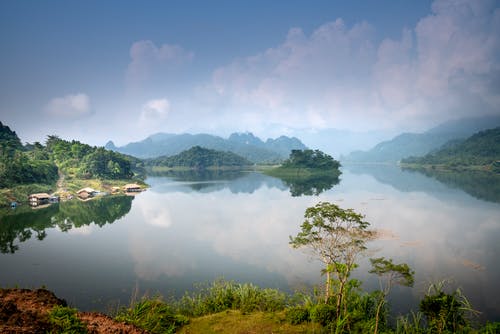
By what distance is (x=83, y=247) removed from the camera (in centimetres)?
1936

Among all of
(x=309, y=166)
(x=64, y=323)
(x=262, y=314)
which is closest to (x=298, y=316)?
(x=262, y=314)

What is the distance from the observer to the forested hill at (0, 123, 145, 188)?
4588cm

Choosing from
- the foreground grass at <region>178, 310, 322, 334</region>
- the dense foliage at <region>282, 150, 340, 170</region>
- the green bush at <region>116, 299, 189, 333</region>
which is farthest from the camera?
the dense foliage at <region>282, 150, 340, 170</region>

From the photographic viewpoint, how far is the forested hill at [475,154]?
103 meters

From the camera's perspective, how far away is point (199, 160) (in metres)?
139

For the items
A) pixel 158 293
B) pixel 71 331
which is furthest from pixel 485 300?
pixel 71 331

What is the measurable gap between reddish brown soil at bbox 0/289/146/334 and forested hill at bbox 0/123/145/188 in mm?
44086

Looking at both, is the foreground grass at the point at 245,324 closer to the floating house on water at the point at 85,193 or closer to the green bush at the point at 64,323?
the green bush at the point at 64,323

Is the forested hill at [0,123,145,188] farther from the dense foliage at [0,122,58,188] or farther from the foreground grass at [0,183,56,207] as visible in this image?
the foreground grass at [0,183,56,207]

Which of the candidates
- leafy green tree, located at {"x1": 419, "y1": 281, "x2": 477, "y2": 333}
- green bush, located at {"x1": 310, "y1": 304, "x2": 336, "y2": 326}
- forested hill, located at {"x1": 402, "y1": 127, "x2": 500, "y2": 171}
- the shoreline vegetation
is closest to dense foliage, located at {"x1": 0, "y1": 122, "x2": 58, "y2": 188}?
the shoreline vegetation

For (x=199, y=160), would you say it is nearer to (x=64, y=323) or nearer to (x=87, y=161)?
(x=87, y=161)

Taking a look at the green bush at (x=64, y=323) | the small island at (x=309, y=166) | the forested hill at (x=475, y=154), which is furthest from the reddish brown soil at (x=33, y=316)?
the forested hill at (x=475, y=154)

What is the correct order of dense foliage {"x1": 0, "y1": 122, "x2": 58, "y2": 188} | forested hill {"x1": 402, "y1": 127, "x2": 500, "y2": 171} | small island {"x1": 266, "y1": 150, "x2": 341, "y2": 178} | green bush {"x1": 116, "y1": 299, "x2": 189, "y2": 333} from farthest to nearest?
1. forested hill {"x1": 402, "y1": 127, "x2": 500, "y2": 171}
2. small island {"x1": 266, "y1": 150, "x2": 341, "y2": 178}
3. dense foliage {"x1": 0, "y1": 122, "x2": 58, "y2": 188}
4. green bush {"x1": 116, "y1": 299, "x2": 189, "y2": 333}

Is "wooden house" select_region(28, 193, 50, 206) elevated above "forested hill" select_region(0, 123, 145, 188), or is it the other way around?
"forested hill" select_region(0, 123, 145, 188)
